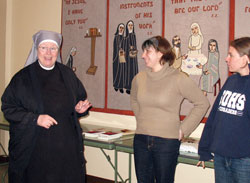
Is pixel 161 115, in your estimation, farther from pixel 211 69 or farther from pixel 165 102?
pixel 211 69

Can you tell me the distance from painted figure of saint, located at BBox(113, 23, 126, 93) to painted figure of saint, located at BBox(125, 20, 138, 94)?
57 mm

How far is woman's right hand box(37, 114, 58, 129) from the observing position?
2.22 meters

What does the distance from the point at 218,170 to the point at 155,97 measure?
659 mm

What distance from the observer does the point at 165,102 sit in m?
2.38

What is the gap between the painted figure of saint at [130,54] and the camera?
3.67 m

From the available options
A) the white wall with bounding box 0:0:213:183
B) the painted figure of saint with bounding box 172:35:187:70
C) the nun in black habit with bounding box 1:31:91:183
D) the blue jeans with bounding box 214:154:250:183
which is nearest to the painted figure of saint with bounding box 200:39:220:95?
the painted figure of saint with bounding box 172:35:187:70

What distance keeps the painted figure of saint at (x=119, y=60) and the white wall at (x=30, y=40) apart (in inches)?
15.1

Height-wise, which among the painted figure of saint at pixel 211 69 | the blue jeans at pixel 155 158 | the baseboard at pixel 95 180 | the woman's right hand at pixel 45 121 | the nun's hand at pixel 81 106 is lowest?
the baseboard at pixel 95 180

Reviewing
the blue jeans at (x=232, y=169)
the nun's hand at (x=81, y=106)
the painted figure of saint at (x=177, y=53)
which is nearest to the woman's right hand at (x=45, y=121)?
the nun's hand at (x=81, y=106)

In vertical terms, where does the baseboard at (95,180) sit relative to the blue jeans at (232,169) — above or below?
below

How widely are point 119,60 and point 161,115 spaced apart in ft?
5.06

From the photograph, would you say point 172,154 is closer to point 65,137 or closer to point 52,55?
point 65,137

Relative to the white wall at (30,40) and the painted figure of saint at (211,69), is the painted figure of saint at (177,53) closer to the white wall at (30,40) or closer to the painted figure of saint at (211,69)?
the painted figure of saint at (211,69)

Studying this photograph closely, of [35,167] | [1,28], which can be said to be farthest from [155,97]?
[1,28]
